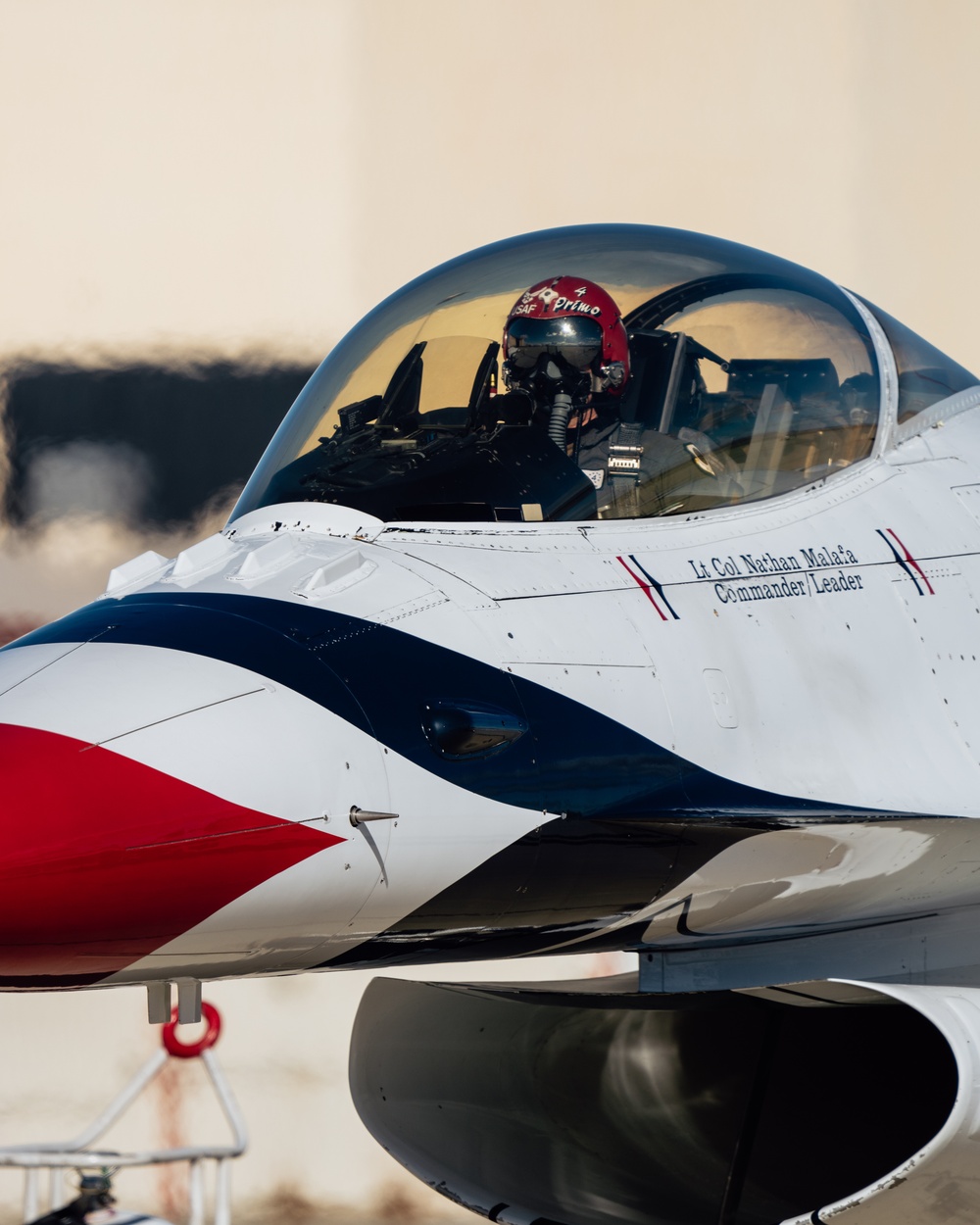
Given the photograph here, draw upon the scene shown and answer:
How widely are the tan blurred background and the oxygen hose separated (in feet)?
14.2

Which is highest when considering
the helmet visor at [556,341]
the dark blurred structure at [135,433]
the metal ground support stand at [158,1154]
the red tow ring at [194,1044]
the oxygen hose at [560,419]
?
the helmet visor at [556,341]

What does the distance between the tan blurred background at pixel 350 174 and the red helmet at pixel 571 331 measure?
13.4ft

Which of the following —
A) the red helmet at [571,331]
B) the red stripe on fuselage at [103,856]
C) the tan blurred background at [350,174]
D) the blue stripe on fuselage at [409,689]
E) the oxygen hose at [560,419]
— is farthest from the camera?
the tan blurred background at [350,174]

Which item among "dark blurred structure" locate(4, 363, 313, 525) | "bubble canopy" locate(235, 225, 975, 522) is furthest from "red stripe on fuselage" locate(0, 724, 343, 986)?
"dark blurred structure" locate(4, 363, 313, 525)

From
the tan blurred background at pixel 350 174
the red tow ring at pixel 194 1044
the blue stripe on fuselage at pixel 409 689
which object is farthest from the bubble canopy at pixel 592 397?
the tan blurred background at pixel 350 174

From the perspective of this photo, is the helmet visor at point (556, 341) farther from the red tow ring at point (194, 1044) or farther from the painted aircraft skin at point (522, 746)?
the red tow ring at point (194, 1044)

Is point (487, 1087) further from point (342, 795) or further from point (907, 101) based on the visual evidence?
point (907, 101)

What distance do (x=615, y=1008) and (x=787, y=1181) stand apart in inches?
24.9

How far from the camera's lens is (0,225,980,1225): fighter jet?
2652 mm

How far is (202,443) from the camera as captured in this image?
7938mm

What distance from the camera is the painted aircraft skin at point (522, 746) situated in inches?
101

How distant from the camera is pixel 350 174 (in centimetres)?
807

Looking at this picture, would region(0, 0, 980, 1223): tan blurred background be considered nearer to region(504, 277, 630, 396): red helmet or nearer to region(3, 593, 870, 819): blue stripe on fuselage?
region(504, 277, 630, 396): red helmet

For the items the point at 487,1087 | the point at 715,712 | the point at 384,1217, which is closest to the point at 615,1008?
the point at 487,1087
